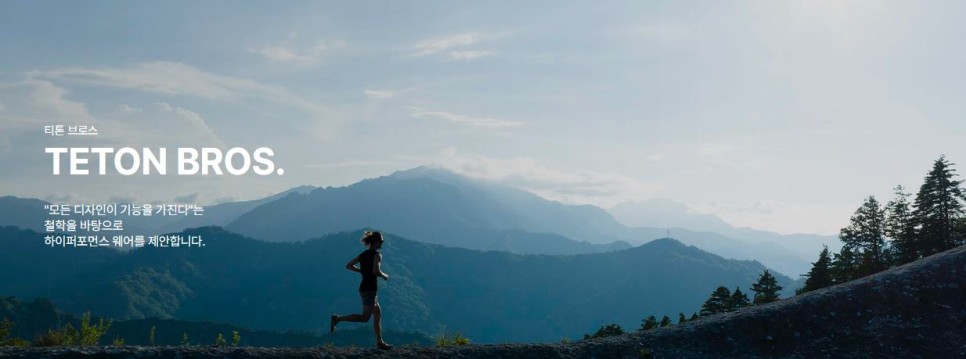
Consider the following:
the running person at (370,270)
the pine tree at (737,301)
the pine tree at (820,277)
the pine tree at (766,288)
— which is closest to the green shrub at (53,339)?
the running person at (370,270)

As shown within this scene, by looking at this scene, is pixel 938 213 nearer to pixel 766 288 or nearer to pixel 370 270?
pixel 766 288

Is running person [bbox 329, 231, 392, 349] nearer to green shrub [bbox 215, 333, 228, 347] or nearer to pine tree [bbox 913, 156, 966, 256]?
green shrub [bbox 215, 333, 228, 347]

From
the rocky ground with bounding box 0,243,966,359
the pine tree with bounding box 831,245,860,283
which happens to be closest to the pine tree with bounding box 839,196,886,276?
the pine tree with bounding box 831,245,860,283

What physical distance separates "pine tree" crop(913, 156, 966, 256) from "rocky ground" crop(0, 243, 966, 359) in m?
31.0

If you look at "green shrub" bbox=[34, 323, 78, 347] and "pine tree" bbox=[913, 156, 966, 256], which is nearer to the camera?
"green shrub" bbox=[34, 323, 78, 347]

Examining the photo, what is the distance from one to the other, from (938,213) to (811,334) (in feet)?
133

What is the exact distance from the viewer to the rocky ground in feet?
53.7

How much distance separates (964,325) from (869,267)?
1393 inches

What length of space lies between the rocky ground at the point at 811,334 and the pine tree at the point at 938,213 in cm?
3100

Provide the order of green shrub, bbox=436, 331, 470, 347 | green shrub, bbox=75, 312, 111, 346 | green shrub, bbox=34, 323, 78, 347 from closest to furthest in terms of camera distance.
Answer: green shrub, bbox=34, 323, 78, 347 < green shrub, bbox=436, 331, 470, 347 < green shrub, bbox=75, 312, 111, 346

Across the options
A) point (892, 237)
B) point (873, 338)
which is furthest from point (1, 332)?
point (892, 237)

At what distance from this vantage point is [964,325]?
62.2ft

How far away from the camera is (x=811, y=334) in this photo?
18.6 metres

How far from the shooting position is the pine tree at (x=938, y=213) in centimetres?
4697
